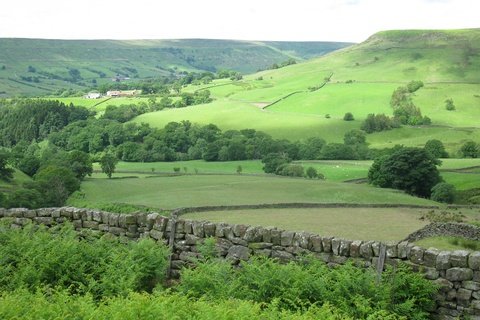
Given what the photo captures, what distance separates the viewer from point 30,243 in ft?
36.0

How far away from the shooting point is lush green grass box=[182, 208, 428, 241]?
30.0m

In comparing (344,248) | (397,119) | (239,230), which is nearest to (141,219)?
(239,230)

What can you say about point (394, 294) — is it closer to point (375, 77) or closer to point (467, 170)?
point (467, 170)

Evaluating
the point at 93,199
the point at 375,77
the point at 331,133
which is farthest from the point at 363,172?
the point at 375,77

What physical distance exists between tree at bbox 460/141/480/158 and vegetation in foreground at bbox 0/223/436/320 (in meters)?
114

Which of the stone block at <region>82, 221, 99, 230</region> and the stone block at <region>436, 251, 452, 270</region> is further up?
the stone block at <region>436, 251, 452, 270</region>

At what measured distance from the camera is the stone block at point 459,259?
355 inches

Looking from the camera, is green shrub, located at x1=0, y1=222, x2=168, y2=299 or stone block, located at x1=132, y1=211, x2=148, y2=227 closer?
green shrub, located at x1=0, y1=222, x2=168, y2=299

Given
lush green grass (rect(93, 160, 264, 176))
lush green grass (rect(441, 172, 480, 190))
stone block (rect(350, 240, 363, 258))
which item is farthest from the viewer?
lush green grass (rect(93, 160, 264, 176))

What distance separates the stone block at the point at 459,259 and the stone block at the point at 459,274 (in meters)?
0.10

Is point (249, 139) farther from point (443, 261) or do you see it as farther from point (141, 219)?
point (443, 261)

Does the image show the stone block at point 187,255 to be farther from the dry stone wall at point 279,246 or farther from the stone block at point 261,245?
the stone block at point 261,245

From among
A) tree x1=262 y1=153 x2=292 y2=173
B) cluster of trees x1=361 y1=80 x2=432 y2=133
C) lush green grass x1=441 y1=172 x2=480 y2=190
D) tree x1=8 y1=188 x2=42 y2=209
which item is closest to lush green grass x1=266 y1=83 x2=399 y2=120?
cluster of trees x1=361 y1=80 x2=432 y2=133

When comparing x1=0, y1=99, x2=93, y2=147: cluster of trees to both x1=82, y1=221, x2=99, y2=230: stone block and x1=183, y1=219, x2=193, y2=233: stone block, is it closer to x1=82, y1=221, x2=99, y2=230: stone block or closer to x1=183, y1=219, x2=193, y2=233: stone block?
x1=82, y1=221, x2=99, y2=230: stone block
